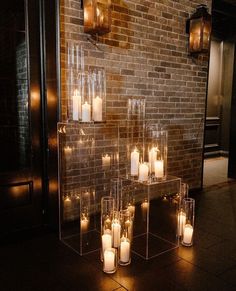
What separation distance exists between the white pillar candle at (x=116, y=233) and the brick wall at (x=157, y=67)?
3.56 feet

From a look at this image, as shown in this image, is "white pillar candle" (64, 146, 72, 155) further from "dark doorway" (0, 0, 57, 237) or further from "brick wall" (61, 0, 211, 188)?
"brick wall" (61, 0, 211, 188)

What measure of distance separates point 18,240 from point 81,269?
760 millimetres

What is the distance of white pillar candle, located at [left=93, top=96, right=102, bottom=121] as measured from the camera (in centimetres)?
242

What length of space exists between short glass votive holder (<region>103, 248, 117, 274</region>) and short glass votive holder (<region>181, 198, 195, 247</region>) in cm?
73

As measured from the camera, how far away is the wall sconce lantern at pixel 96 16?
2.63 metres

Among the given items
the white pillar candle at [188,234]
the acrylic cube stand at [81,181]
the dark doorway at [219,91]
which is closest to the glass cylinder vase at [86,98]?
the acrylic cube stand at [81,181]

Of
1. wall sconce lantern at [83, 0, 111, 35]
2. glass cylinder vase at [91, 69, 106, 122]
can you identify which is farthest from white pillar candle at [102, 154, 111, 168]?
wall sconce lantern at [83, 0, 111, 35]

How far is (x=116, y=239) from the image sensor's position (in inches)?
89.3

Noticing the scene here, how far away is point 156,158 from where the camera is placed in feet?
7.97

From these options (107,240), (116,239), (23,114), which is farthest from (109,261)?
(23,114)

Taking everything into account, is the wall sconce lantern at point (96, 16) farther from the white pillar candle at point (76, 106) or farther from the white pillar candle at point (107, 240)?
the white pillar candle at point (107, 240)

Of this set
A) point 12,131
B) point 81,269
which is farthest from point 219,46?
point 81,269

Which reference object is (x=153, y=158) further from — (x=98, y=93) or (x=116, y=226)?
(x=98, y=93)

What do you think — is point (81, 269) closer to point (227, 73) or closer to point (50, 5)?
point (50, 5)
